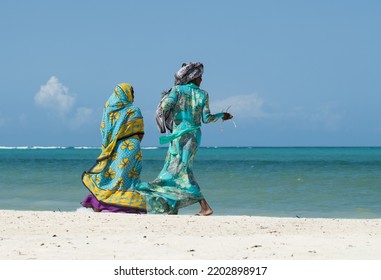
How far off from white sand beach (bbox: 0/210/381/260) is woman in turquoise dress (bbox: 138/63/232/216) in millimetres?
603

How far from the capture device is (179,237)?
28.4 feet

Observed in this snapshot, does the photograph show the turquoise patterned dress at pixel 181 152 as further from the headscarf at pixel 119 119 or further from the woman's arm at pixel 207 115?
the headscarf at pixel 119 119

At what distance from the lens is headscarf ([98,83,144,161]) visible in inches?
428

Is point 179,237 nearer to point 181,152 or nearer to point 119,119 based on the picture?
point 181,152

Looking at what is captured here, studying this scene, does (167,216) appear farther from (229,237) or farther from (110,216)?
(229,237)

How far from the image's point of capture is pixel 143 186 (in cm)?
1084

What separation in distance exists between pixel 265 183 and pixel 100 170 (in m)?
16.7

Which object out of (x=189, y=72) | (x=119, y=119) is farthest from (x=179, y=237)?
(x=189, y=72)

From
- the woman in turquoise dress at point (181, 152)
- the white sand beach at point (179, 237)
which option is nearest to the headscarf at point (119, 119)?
the woman in turquoise dress at point (181, 152)

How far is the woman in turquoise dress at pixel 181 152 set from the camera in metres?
10.7

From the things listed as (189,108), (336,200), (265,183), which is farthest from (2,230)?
(265,183)

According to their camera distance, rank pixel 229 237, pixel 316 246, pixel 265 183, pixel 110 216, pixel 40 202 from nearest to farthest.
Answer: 1. pixel 316 246
2. pixel 229 237
3. pixel 110 216
4. pixel 40 202
5. pixel 265 183

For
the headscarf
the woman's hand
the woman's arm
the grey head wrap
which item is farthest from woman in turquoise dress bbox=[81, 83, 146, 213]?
the woman's hand

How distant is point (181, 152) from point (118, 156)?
0.85 metres
